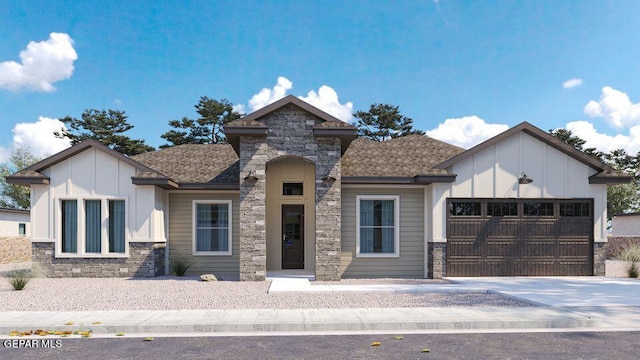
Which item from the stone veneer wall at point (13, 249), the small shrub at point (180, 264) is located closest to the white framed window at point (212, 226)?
the small shrub at point (180, 264)

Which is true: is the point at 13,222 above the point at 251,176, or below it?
below

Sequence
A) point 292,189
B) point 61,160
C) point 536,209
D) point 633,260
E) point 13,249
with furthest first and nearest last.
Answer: point 13,249, point 292,189, point 633,260, point 536,209, point 61,160

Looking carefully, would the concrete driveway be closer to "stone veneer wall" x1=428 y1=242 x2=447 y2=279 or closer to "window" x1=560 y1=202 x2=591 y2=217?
"stone veneer wall" x1=428 y1=242 x2=447 y2=279

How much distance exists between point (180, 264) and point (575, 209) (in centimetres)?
1250

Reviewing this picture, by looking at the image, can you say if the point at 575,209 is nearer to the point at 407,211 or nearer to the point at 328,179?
the point at 407,211

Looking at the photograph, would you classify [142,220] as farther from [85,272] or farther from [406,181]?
[406,181]

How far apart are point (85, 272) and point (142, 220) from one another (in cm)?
233

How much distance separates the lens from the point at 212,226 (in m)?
15.0

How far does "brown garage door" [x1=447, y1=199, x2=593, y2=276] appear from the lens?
1399 centimetres

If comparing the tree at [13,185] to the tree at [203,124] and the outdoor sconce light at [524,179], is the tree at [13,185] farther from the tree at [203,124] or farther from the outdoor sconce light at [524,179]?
the outdoor sconce light at [524,179]

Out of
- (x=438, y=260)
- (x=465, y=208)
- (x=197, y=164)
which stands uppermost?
(x=197, y=164)

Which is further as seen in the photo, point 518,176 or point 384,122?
point 384,122

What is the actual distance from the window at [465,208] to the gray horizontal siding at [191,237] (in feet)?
22.8

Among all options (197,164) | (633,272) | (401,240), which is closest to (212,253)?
(197,164)
